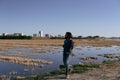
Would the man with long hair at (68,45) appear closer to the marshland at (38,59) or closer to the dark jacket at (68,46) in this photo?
the dark jacket at (68,46)

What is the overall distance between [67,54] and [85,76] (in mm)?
2022

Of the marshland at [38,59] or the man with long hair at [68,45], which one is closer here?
the man with long hair at [68,45]

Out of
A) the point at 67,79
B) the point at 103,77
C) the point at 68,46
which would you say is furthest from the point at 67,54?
the point at 103,77

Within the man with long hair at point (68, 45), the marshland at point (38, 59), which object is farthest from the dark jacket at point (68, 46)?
the marshland at point (38, 59)

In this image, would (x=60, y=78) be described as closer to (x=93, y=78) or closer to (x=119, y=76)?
(x=93, y=78)

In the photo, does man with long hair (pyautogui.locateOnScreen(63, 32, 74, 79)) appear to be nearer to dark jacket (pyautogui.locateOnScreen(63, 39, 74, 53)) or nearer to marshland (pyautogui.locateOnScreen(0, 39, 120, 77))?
dark jacket (pyautogui.locateOnScreen(63, 39, 74, 53))

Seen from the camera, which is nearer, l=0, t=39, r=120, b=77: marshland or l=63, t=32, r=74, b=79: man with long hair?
l=63, t=32, r=74, b=79: man with long hair

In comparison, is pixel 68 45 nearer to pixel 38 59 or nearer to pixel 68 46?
pixel 68 46

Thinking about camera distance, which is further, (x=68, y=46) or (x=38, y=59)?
(x=38, y=59)

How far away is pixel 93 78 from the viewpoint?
13.8m

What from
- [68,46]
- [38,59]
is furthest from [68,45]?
[38,59]

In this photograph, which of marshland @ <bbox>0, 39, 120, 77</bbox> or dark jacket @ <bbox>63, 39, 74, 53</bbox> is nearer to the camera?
dark jacket @ <bbox>63, 39, 74, 53</bbox>

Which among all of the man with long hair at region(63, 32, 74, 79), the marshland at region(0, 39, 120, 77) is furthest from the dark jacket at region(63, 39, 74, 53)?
the marshland at region(0, 39, 120, 77)

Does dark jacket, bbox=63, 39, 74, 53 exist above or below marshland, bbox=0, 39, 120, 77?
above
